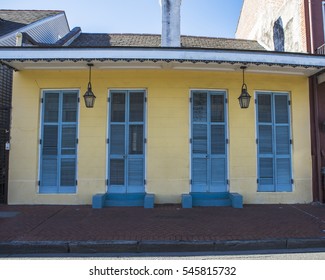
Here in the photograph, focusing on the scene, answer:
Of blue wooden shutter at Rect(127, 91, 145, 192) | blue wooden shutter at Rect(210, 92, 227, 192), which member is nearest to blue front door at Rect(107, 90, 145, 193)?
blue wooden shutter at Rect(127, 91, 145, 192)

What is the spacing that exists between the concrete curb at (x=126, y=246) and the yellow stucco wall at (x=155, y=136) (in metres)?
2.95

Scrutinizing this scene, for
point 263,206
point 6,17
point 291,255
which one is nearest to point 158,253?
point 291,255

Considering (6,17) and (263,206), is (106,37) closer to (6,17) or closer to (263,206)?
(6,17)

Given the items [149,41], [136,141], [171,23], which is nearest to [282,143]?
[136,141]

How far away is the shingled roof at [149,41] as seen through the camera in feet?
35.2

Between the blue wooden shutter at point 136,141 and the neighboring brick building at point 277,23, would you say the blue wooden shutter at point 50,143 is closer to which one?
the blue wooden shutter at point 136,141

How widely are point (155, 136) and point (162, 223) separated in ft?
8.83

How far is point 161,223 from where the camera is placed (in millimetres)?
5746

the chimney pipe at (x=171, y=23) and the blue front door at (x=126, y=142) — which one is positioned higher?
the chimney pipe at (x=171, y=23)

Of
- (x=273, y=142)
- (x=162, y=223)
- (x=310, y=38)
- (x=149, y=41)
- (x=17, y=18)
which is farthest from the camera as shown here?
(x=17, y=18)

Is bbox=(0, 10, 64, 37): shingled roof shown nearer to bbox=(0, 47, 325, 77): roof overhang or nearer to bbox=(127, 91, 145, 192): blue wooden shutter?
bbox=(0, 47, 325, 77): roof overhang

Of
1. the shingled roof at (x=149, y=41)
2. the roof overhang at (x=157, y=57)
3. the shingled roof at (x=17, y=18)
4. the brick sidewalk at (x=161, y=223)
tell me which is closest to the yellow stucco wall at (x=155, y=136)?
the brick sidewalk at (x=161, y=223)

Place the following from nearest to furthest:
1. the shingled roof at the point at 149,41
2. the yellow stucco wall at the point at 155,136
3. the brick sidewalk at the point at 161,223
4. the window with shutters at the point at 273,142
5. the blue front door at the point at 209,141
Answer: the brick sidewalk at the point at 161,223, the yellow stucco wall at the point at 155,136, the blue front door at the point at 209,141, the window with shutters at the point at 273,142, the shingled roof at the point at 149,41

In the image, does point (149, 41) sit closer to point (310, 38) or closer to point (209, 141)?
point (209, 141)
